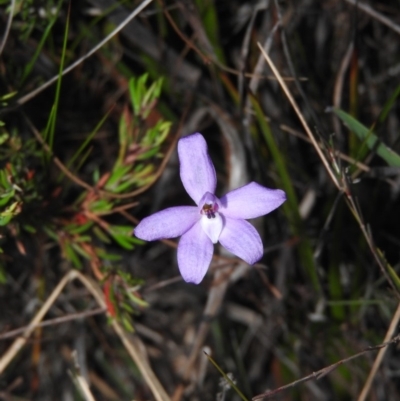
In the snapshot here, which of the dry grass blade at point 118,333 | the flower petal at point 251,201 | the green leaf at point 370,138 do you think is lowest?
the dry grass blade at point 118,333

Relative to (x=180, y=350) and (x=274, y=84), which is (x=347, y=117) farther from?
(x=180, y=350)

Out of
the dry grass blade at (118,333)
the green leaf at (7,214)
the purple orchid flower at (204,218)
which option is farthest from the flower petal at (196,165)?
the dry grass blade at (118,333)

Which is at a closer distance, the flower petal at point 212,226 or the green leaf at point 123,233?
the flower petal at point 212,226

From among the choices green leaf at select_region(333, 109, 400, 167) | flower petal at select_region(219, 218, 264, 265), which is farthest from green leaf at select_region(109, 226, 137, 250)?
green leaf at select_region(333, 109, 400, 167)

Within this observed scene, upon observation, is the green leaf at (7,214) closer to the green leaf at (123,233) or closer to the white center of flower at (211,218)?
the green leaf at (123,233)

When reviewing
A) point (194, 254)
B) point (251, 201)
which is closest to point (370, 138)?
point (251, 201)

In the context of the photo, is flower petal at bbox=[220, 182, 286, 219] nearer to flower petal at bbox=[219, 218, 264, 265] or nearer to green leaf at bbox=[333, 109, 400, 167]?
flower petal at bbox=[219, 218, 264, 265]

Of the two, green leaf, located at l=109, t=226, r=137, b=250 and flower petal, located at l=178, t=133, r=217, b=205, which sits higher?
flower petal, located at l=178, t=133, r=217, b=205

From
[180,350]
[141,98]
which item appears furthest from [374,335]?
[141,98]
